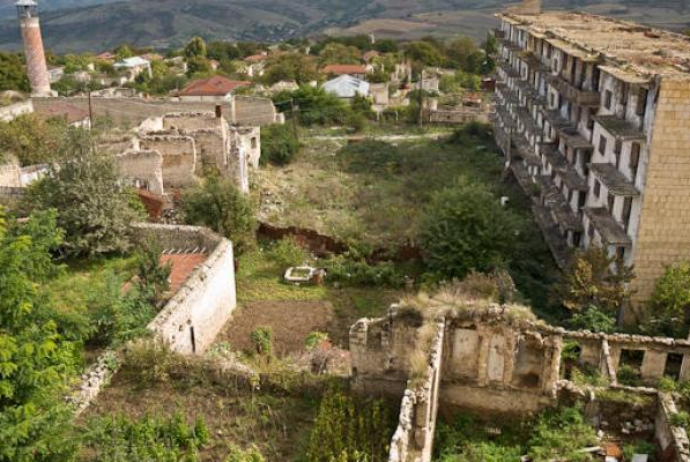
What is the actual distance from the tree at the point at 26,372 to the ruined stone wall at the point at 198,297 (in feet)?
16.4

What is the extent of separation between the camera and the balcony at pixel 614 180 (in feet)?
66.4

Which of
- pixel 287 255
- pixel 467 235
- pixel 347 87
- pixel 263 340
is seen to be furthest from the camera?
pixel 347 87

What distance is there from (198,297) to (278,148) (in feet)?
70.1

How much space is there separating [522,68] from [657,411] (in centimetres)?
2791

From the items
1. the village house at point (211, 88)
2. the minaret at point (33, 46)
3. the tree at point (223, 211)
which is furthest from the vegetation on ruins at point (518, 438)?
the minaret at point (33, 46)

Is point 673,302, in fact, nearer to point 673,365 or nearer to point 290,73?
point 673,365

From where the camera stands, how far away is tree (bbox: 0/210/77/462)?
9.83 meters

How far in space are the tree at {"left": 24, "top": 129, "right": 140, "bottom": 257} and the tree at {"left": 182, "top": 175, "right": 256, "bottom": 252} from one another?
3162 millimetres

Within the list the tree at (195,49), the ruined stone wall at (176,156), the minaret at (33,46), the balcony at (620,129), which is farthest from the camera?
the tree at (195,49)

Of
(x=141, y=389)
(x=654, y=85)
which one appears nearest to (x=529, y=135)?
(x=654, y=85)

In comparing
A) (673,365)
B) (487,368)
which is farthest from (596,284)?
(487,368)

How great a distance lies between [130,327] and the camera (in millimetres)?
16953

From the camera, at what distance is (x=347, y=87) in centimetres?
5828

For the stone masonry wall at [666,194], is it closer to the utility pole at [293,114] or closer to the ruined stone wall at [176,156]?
the ruined stone wall at [176,156]
